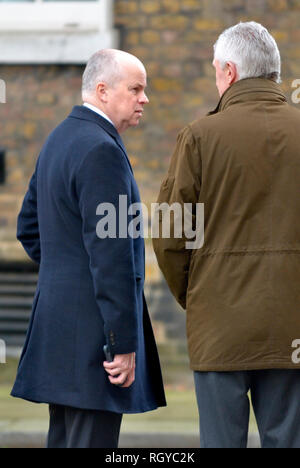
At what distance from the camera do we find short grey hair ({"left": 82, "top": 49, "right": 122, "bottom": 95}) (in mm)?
3758

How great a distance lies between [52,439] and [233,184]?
3.55 feet

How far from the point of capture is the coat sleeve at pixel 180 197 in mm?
3535

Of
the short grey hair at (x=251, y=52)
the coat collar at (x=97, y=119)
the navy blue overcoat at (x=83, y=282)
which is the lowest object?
the navy blue overcoat at (x=83, y=282)

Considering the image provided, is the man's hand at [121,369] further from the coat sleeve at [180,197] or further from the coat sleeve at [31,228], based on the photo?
the coat sleeve at [31,228]

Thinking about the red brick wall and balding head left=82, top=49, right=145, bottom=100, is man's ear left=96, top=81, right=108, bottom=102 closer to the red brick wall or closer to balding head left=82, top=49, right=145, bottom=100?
balding head left=82, top=49, right=145, bottom=100

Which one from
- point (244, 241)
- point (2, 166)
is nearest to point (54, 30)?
point (2, 166)

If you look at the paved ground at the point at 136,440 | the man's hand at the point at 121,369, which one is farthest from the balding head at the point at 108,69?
the paved ground at the point at 136,440

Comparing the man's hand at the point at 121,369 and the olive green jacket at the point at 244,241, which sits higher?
the olive green jacket at the point at 244,241

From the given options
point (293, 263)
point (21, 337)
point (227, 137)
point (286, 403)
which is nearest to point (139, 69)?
point (227, 137)

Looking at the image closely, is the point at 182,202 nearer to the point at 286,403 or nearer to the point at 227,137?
the point at 227,137

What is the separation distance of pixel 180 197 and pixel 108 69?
0.56 meters

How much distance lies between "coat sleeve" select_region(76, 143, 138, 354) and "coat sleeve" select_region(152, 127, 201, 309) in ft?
0.45

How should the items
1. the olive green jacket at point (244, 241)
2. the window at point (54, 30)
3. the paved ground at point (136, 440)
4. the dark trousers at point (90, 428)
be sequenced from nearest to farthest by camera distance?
the olive green jacket at point (244, 241) < the dark trousers at point (90, 428) < the paved ground at point (136, 440) < the window at point (54, 30)

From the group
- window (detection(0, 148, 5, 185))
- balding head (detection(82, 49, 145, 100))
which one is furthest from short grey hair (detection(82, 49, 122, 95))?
window (detection(0, 148, 5, 185))
